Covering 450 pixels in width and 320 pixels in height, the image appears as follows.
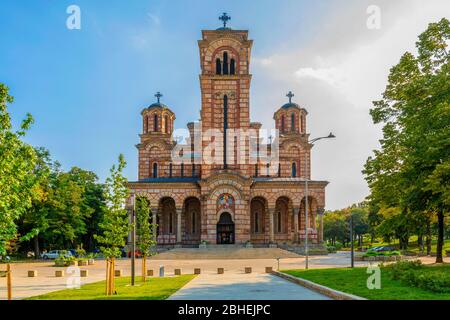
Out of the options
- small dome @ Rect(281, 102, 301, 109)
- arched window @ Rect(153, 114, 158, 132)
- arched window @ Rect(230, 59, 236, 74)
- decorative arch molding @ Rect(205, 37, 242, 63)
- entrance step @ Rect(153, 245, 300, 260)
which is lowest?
entrance step @ Rect(153, 245, 300, 260)

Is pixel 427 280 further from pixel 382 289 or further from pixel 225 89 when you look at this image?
pixel 225 89

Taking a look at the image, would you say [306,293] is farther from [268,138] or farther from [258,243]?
[268,138]

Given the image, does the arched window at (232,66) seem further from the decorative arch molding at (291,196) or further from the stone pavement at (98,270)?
the stone pavement at (98,270)

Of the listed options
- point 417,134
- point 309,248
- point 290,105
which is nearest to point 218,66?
point 290,105

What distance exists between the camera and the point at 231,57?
62969 millimetres

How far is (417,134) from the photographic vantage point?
23.2 m

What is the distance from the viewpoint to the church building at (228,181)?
58688 millimetres

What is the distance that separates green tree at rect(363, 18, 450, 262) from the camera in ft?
72.3

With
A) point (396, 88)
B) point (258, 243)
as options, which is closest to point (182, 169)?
point (258, 243)

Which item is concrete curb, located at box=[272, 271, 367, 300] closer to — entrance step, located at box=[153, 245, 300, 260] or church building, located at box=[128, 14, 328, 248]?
entrance step, located at box=[153, 245, 300, 260]

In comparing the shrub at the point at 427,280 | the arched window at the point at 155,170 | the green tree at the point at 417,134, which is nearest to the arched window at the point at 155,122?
the arched window at the point at 155,170

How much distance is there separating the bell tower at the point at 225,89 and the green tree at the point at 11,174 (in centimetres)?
4467

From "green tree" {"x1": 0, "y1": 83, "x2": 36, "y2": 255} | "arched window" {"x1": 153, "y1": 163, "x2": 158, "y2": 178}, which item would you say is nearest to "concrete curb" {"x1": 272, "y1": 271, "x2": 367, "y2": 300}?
"green tree" {"x1": 0, "y1": 83, "x2": 36, "y2": 255}
